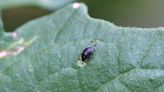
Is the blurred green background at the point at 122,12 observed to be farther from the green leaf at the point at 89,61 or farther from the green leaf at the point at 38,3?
the green leaf at the point at 89,61

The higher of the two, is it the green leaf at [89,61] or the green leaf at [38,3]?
the green leaf at [89,61]

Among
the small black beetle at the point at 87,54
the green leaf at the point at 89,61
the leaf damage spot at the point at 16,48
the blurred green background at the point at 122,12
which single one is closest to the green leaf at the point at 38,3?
the blurred green background at the point at 122,12

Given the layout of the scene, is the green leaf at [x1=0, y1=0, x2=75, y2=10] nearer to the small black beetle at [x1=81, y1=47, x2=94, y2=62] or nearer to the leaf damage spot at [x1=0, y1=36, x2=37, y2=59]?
the leaf damage spot at [x1=0, y1=36, x2=37, y2=59]

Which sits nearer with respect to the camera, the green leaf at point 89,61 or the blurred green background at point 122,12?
the green leaf at point 89,61

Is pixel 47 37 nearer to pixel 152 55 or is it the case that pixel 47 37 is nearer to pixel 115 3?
pixel 152 55

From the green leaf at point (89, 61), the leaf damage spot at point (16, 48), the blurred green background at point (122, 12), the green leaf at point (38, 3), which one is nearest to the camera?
the green leaf at point (89, 61)

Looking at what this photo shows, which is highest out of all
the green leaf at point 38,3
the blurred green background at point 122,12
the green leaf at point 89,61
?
the green leaf at point 89,61

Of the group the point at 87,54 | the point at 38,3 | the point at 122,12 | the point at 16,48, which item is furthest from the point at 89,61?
the point at 122,12

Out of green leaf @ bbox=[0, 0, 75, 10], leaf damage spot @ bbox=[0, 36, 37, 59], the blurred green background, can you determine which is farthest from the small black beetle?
the blurred green background
